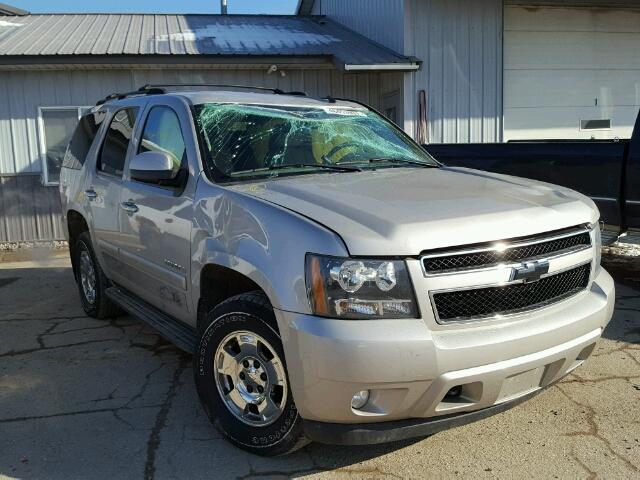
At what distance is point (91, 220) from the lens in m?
5.06

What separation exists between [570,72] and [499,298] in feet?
30.0

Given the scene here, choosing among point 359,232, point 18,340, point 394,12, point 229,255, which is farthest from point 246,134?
point 394,12

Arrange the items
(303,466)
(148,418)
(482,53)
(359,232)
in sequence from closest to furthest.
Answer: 1. (359,232)
2. (303,466)
3. (148,418)
4. (482,53)

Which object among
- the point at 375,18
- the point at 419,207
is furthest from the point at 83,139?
the point at 375,18

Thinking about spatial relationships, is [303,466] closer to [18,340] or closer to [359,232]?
[359,232]

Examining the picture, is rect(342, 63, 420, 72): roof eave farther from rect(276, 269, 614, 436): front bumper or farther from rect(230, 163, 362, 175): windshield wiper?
rect(276, 269, 614, 436): front bumper

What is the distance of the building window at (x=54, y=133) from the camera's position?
398 inches

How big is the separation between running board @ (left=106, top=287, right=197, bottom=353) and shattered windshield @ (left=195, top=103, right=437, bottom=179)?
102cm

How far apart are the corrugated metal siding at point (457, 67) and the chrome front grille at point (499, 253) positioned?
712 cm

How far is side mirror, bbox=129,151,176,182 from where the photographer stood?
11.5ft

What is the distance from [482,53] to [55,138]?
7.33 metres

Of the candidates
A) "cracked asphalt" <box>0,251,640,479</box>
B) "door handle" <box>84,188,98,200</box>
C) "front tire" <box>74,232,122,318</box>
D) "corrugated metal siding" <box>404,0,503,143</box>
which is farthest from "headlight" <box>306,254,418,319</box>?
"corrugated metal siding" <box>404,0,503,143</box>

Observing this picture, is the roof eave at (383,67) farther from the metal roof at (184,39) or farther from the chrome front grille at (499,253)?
the chrome front grille at (499,253)

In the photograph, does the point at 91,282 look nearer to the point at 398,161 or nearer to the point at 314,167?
the point at 314,167
